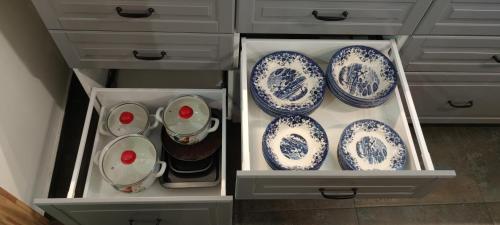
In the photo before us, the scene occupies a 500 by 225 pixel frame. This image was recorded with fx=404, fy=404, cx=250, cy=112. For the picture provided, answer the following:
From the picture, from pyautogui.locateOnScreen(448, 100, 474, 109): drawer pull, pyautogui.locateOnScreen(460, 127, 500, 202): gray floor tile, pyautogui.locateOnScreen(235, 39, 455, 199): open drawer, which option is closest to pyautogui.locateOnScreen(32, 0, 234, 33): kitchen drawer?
pyautogui.locateOnScreen(235, 39, 455, 199): open drawer

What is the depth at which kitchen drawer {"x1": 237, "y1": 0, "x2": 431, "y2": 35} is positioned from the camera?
915 mm

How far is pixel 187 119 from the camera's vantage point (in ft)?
3.65

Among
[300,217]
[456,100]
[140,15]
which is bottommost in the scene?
[300,217]

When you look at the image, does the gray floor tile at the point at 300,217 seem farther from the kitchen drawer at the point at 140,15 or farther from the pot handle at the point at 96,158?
the kitchen drawer at the point at 140,15

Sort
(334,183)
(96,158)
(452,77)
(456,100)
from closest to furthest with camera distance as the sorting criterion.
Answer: (334,183) < (96,158) < (452,77) < (456,100)

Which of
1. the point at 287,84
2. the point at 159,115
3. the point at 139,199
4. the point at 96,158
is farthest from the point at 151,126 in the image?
the point at 287,84

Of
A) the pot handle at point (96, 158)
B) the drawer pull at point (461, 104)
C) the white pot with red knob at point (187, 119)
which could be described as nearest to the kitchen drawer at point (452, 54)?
the drawer pull at point (461, 104)

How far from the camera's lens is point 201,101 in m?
1.13

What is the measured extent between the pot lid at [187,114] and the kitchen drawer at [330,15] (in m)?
0.26

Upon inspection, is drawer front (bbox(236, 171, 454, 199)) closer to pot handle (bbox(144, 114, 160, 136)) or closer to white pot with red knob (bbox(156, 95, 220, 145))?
white pot with red knob (bbox(156, 95, 220, 145))

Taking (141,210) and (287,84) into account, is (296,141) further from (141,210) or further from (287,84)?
(141,210)

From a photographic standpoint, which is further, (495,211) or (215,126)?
(495,211)

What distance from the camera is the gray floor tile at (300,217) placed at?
1323 millimetres

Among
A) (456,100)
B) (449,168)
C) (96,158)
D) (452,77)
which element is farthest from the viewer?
(449,168)
